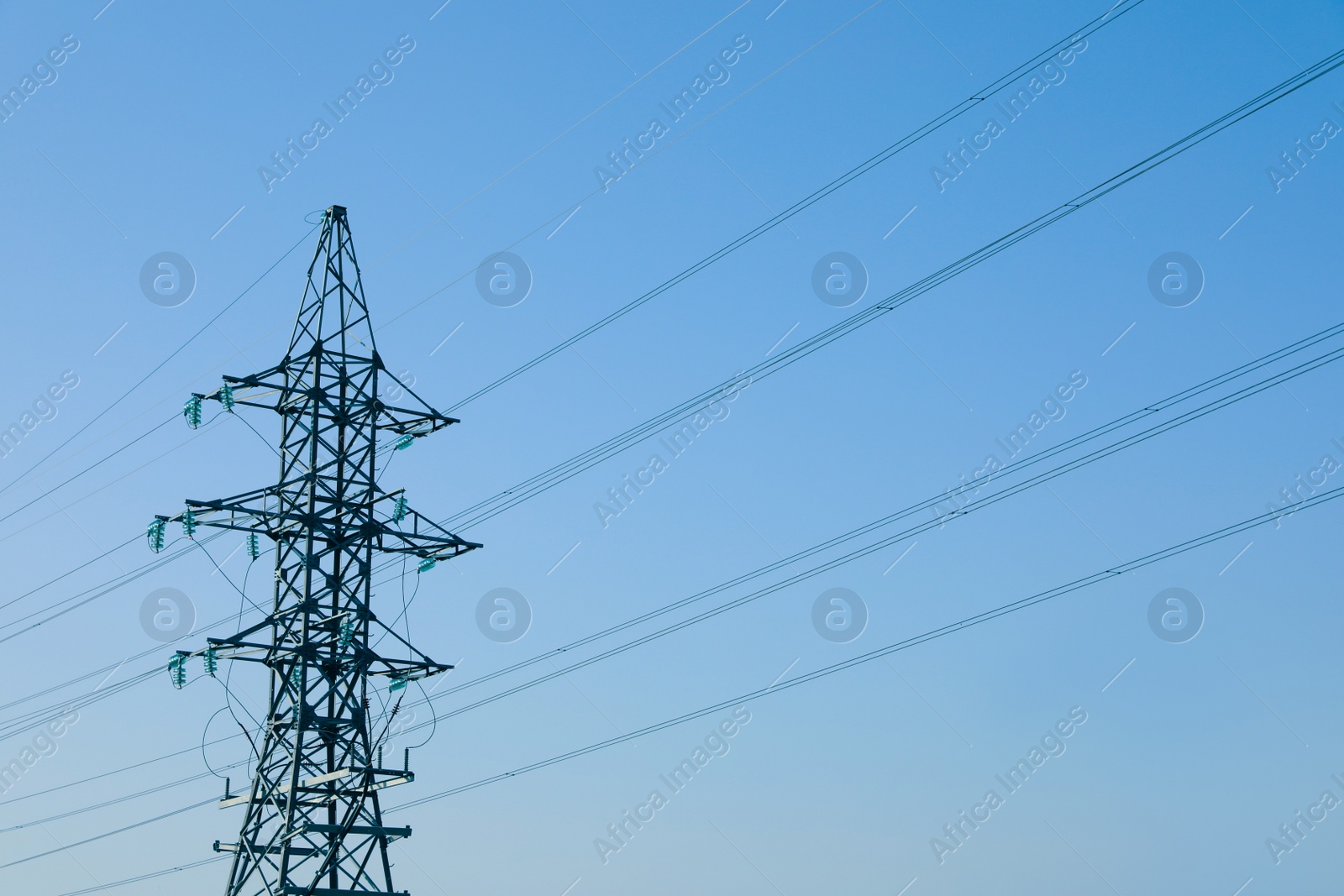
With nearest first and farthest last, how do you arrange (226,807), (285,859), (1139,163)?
(1139,163) < (285,859) < (226,807)

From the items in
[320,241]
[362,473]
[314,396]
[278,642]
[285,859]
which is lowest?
[285,859]

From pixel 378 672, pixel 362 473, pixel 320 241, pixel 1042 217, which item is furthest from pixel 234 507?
pixel 1042 217

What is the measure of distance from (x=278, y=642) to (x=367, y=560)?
8.78 ft

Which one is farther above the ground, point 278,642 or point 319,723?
point 278,642

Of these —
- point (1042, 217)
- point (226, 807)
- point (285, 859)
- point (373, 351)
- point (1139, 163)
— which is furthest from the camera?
point (373, 351)

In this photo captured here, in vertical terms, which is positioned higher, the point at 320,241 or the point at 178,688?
the point at 320,241

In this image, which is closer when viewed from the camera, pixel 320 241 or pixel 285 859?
pixel 285 859

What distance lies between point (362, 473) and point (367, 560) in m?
2.07

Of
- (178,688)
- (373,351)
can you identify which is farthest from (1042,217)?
(178,688)

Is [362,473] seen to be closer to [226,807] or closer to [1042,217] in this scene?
[226,807]

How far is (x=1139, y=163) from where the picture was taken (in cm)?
2512

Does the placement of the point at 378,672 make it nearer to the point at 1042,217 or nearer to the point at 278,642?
the point at 278,642

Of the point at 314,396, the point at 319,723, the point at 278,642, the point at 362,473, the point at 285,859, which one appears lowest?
the point at 285,859

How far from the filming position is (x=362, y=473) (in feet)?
110
